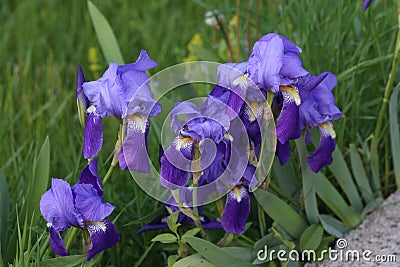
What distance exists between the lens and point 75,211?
1.51m

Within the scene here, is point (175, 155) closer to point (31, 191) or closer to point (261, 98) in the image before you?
point (261, 98)

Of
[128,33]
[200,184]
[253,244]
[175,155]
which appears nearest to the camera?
[175,155]

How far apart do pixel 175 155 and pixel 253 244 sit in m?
0.44

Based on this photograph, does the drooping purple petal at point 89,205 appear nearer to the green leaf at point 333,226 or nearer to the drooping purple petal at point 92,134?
the drooping purple petal at point 92,134

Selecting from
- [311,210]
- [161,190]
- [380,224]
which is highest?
[161,190]

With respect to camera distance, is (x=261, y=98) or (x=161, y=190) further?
(x=161, y=190)

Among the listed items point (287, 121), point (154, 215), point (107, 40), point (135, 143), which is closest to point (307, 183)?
point (287, 121)

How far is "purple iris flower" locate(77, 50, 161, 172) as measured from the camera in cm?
150

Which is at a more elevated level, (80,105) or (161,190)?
(80,105)

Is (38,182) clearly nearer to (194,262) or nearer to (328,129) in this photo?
(194,262)

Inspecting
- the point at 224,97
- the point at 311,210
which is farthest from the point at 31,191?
the point at 311,210

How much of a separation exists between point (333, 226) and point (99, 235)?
72 centimetres

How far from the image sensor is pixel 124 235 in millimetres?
1891

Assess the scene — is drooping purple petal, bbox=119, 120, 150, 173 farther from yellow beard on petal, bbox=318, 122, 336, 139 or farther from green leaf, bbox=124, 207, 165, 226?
yellow beard on petal, bbox=318, 122, 336, 139
